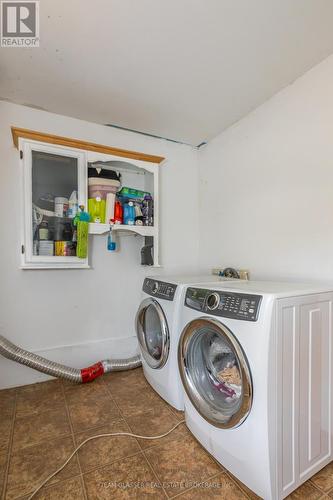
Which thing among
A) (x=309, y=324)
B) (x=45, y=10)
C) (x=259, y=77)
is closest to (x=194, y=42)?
(x=259, y=77)

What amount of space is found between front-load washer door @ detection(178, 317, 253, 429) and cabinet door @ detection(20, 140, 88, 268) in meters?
1.12

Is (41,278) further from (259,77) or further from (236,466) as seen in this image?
(259,77)

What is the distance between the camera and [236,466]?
41.1 inches

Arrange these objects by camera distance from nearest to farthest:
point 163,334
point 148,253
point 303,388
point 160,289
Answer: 1. point 303,388
2. point 163,334
3. point 160,289
4. point 148,253

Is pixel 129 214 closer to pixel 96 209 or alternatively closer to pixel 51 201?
pixel 96 209

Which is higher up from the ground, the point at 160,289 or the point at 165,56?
the point at 165,56

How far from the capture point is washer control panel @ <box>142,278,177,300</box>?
155 cm

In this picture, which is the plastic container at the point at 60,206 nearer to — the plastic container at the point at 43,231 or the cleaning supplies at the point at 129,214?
the plastic container at the point at 43,231

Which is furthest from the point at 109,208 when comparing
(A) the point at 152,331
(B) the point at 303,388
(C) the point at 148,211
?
(B) the point at 303,388

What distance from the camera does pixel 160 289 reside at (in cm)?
166

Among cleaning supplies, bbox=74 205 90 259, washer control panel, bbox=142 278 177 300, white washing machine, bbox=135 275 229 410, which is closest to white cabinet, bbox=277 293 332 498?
white washing machine, bbox=135 275 229 410

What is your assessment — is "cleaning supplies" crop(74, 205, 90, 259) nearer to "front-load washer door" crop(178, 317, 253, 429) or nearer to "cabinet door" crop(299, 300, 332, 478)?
"front-load washer door" crop(178, 317, 253, 429)

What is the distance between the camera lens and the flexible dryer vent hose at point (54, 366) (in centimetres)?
166

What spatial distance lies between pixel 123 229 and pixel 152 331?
858mm
